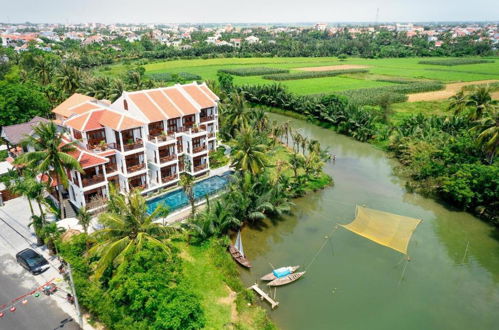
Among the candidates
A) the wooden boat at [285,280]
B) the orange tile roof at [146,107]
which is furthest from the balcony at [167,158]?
the wooden boat at [285,280]

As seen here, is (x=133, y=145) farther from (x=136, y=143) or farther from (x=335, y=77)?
(x=335, y=77)

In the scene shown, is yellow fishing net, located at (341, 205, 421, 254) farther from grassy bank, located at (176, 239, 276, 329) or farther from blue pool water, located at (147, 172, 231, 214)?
blue pool water, located at (147, 172, 231, 214)

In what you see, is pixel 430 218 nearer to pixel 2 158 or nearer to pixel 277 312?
pixel 277 312

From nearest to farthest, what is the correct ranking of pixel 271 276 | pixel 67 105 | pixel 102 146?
pixel 271 276, pixel 102 146, pixel 67 105

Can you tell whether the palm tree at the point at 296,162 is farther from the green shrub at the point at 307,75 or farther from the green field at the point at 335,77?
the green shrub at the point at 307,75

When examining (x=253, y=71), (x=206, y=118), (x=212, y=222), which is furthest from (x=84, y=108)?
(x=253, y=71)

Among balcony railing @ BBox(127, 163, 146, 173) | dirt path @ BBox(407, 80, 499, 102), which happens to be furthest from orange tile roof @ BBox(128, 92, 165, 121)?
dirt path @ BBox(407, 80, 499, 102)
